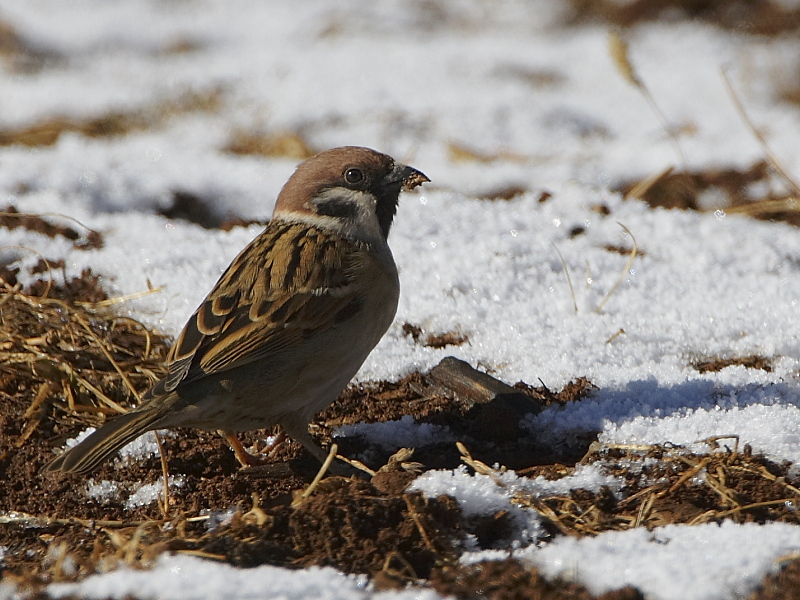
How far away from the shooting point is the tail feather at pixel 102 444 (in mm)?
3104

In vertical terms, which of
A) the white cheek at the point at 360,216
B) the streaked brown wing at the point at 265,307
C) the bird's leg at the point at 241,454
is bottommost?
the bird's leg at the point at 241,454

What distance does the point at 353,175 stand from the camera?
4016mm

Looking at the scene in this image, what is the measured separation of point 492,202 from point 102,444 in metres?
3.25

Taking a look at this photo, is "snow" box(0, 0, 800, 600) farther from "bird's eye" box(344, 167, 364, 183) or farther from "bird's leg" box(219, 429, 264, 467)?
"bird's eye" box(344, 167, 364, 183)

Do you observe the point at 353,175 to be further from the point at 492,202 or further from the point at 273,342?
the point at 492,202

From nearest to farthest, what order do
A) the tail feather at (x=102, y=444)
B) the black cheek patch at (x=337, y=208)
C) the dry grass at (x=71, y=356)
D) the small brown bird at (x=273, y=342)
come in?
the tail feather at (x=102, y=444) < the small brown bird at (x=273, y=342) < the dry grass at (x=71, y=356) < the black cheek patch at (x=337, y=208)

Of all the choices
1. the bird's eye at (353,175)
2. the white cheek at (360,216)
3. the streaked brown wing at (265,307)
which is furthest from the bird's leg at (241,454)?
the bird's eye at (353,175)

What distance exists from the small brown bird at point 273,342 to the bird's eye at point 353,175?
25 cm

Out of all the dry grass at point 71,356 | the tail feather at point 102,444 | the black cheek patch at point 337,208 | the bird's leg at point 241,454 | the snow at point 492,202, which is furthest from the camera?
the black cheek patch at point 337,208

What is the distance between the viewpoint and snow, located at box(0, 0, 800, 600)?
2.93 m

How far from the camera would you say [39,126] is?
302 inches

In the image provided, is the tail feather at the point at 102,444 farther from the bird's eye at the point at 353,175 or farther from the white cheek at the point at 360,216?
the bird's eye at the point at 353,175

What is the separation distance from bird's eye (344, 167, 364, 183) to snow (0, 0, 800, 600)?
0.68 meters

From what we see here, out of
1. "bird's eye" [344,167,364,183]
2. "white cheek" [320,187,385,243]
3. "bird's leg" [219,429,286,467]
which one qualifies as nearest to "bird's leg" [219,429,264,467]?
"bird's leg" [219,429,286,467]
